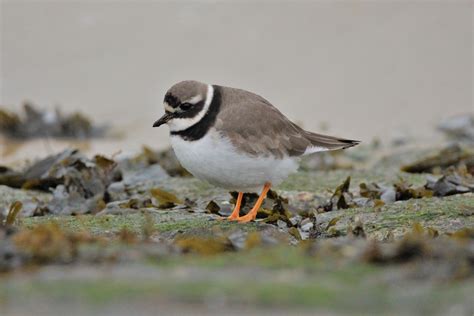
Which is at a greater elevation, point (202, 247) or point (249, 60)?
point (249, 60)

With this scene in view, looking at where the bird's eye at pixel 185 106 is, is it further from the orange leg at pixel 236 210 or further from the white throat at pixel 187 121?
the orange leg at pixel 236 210

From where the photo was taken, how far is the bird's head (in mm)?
5578

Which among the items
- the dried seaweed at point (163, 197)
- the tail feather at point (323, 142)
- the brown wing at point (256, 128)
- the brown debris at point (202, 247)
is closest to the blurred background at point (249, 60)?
the dried seaweed at point (163, 197)

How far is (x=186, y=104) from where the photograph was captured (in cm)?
561

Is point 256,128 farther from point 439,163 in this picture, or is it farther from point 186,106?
point 439,163

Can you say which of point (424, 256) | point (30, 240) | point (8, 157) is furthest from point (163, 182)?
point (424, 256)

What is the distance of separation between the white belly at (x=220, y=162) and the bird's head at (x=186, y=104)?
0.12 m

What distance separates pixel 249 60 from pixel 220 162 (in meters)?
6.86

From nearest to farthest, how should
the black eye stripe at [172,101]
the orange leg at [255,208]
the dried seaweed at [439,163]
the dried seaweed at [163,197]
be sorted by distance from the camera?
the black eye stripe at [172,101], the orange leg at [255,208], the dried seaweed at [163,197], the dried seaweed at [439,163]

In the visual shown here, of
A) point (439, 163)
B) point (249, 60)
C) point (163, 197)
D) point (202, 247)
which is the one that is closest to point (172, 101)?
point (163, 197)

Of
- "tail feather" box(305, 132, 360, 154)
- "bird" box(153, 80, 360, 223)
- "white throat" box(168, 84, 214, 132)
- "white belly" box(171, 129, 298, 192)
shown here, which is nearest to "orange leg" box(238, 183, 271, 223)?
"bird" box(153, 80, 360, 223)

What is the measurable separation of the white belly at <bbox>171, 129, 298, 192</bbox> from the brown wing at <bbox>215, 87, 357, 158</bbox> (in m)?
0.06

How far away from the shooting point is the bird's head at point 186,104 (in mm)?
5578

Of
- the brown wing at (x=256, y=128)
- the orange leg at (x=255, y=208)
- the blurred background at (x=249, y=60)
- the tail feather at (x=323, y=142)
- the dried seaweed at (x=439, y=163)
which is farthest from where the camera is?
the blurred background at (x=249, y=60)
